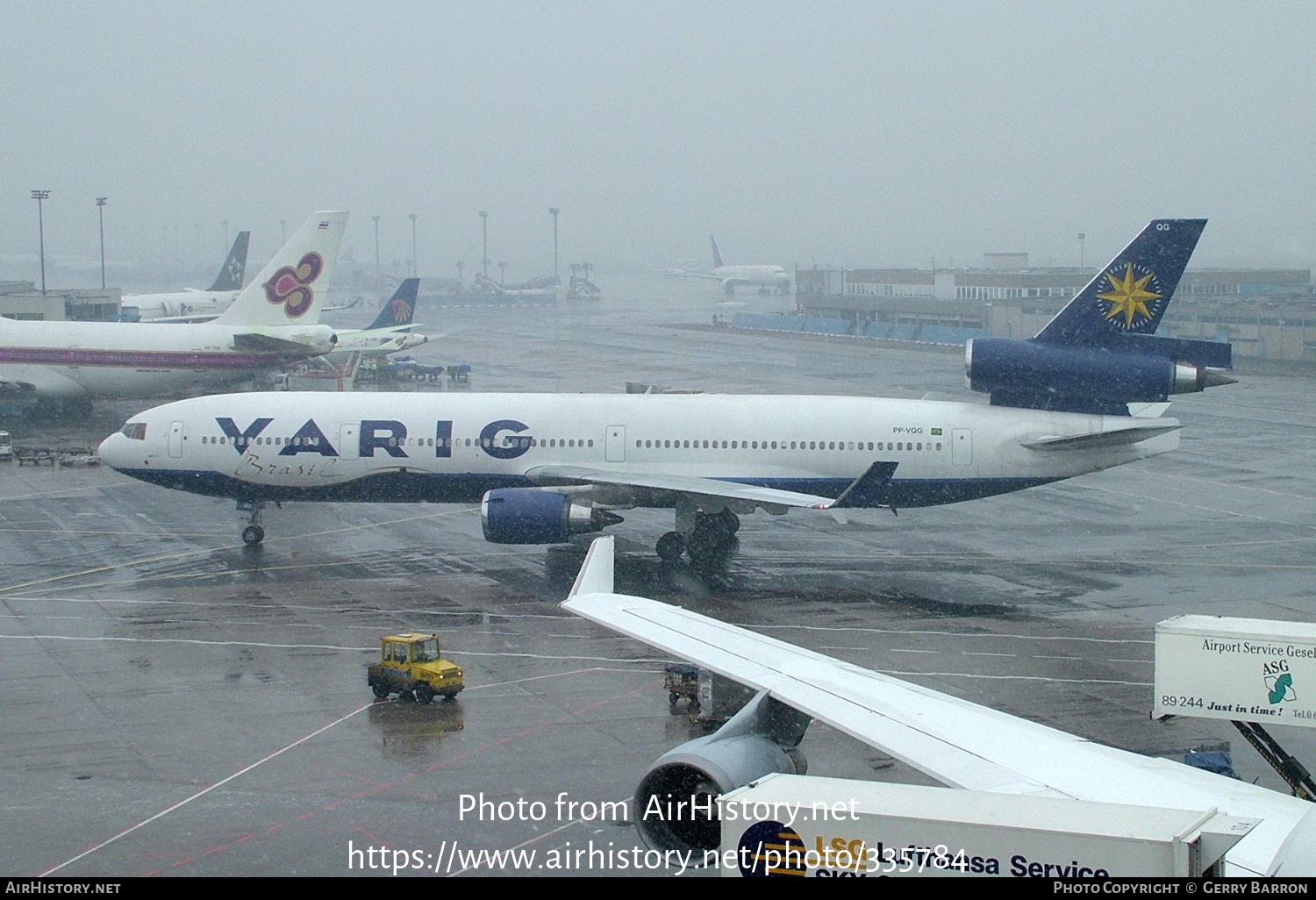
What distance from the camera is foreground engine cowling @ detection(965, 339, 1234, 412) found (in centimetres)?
3369

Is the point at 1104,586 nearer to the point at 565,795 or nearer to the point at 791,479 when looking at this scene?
the point at 791,479

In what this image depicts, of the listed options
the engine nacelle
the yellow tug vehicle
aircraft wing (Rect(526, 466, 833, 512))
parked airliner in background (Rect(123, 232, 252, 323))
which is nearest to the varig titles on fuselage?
aircraft wing (Rect(526, 466, 833, 512))

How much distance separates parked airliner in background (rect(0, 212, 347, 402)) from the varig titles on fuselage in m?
29.1

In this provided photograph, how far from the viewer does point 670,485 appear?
34.0 metres

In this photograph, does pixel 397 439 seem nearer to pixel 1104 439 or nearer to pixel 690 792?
pixel 1104 439

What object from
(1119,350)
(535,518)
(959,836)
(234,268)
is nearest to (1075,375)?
(1119,350)

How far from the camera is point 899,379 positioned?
8169 cm

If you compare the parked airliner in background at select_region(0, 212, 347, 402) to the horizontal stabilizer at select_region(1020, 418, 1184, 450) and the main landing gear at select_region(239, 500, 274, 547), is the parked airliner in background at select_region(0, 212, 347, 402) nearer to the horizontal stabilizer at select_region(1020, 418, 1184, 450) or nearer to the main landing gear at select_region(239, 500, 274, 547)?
the main landing gear at select_region(239, 500, 274, 547)

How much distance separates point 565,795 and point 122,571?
2109 cm

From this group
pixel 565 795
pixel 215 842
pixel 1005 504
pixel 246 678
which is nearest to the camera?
pixel 215 842

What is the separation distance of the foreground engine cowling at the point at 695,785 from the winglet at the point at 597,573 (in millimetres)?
3962

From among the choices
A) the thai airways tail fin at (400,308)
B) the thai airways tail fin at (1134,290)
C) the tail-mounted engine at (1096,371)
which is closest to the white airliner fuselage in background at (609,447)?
A: the tail-mounted engine at (1096,371)

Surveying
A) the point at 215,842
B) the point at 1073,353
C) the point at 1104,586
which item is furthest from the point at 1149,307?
the point at 215,842

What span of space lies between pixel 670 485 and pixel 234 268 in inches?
3608
